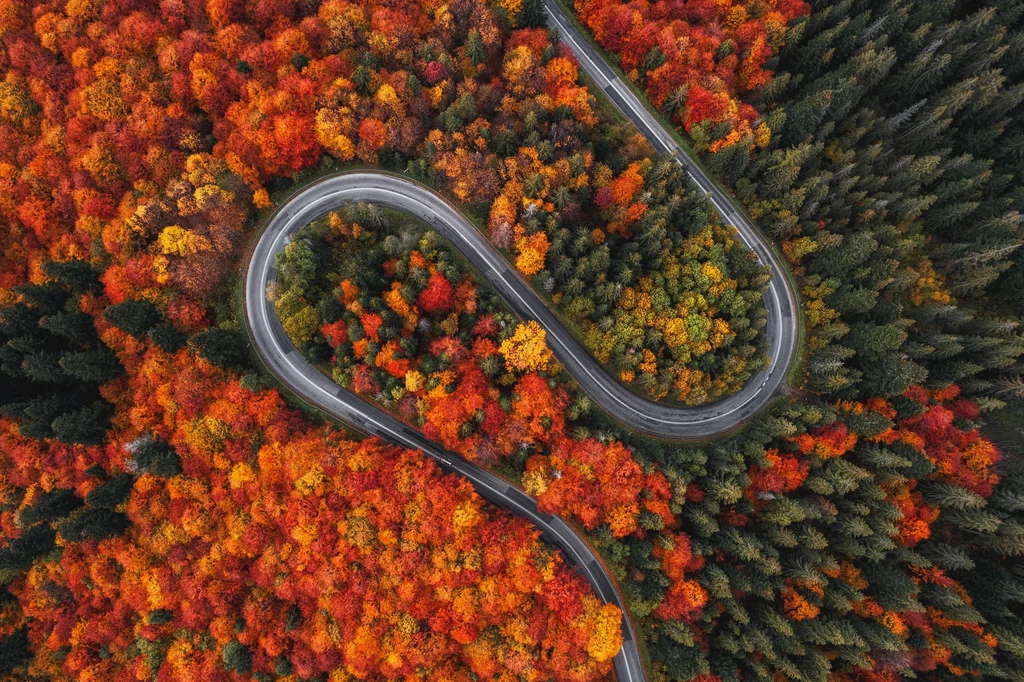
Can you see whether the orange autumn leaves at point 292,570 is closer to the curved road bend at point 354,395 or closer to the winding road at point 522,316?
the curved road bend at point 354,395

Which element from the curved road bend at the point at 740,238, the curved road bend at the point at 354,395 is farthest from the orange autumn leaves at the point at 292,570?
the curved road bend at the point at 740,238

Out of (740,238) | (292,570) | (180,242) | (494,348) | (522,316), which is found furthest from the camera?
(740,238)

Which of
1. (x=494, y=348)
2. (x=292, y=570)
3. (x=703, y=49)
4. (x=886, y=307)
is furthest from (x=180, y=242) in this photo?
(x=886, y=307)

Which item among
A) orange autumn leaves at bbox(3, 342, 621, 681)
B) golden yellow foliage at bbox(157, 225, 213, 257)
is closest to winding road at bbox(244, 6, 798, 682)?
orange autumn leaves at bbox(3, 342, 621, 681)

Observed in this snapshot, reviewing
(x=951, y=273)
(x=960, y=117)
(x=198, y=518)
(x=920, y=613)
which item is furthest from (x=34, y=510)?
(x=960, y=117)

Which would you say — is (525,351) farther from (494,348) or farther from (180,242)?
(180,242)

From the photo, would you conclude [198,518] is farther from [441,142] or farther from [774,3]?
[774,3]
